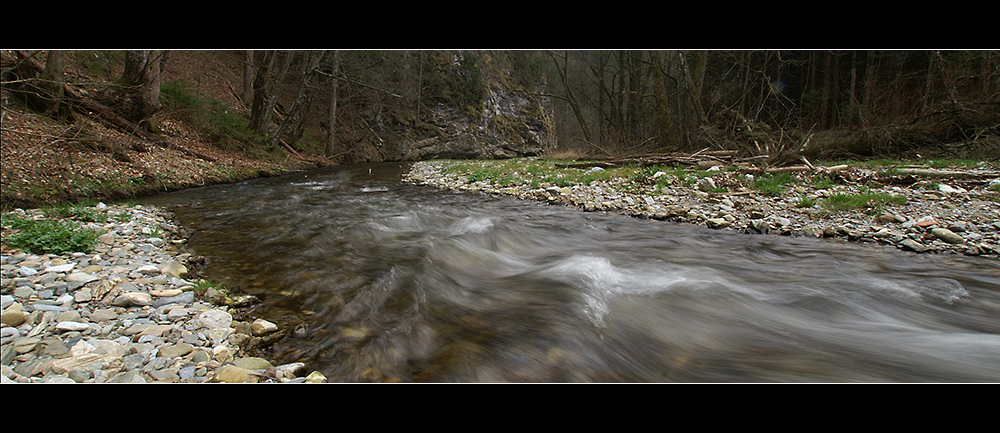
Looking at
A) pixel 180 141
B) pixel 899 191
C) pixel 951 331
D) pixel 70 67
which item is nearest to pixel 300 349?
pixel 951 331

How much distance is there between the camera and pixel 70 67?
1085 cm

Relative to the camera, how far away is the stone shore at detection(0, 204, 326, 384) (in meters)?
1.96

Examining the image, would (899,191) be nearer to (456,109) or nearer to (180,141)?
(180,141)

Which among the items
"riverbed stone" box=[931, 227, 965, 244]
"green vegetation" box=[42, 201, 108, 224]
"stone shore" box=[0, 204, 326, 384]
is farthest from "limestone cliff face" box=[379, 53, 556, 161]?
"stone shore" box=[0, 204, 326, 384]

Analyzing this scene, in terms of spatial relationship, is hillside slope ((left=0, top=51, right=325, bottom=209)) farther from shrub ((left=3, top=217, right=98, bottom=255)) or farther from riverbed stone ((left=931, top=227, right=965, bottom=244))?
riverbed stone ((left=931, top=227, right=965, bottom=244))

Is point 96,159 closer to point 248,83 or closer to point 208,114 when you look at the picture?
point 208,114

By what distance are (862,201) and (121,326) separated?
28.0 ft

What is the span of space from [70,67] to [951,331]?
18438mm

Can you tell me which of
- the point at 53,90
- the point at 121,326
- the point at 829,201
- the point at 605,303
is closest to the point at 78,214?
the point at 121,326

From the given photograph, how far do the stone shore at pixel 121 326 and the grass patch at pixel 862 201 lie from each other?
24.0ft

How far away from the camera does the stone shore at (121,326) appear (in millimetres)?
1957

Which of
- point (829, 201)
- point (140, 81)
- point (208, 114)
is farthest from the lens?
point (208, 114)

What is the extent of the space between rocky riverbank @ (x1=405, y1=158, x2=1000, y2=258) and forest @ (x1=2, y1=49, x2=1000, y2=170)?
91.6 inches

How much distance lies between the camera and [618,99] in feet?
70.7
